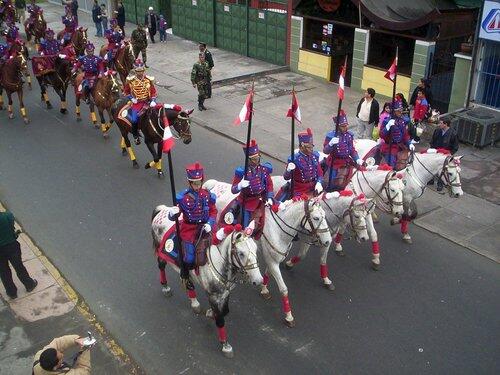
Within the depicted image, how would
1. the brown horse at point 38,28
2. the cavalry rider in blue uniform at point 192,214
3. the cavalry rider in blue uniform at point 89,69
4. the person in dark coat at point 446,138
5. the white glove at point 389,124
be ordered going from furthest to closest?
the brown horse at point 38,28 → the cavalry rider in blue uniform at point 89,69 → the person in dark coat at point 446,138 → the white glove at point 389,124 → the cavalry rider in blue uniform at point 192,214

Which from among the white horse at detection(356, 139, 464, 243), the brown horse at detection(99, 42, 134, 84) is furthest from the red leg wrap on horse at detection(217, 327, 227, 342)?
the brown horse at detection(99, 42, 134, 84)

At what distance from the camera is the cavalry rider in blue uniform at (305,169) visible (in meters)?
8.83

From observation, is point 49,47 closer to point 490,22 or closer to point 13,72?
point 13,72

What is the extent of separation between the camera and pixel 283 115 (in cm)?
1706

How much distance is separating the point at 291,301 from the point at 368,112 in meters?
6.21

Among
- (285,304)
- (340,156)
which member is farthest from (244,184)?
(340,156)

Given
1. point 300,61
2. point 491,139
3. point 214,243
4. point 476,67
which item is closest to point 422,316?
point 214,243

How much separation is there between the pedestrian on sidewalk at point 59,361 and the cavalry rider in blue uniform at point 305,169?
14.8 ft

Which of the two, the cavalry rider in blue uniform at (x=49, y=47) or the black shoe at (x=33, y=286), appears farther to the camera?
the cavalry rider in blue uniform at (x=49, y=47)

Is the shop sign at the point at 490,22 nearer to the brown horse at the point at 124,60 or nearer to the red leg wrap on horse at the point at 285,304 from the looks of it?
the red leg wrap on horse at the point at 285,304

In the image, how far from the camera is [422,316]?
827 centimetres

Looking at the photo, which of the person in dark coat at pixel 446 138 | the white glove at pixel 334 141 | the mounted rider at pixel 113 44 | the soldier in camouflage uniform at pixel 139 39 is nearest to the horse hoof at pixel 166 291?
the white glove at pixel 334 141

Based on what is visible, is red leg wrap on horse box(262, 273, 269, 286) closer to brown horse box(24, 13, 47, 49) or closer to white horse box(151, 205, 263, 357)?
white horse box(151, 205, 263, 357)

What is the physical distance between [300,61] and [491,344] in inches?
614
